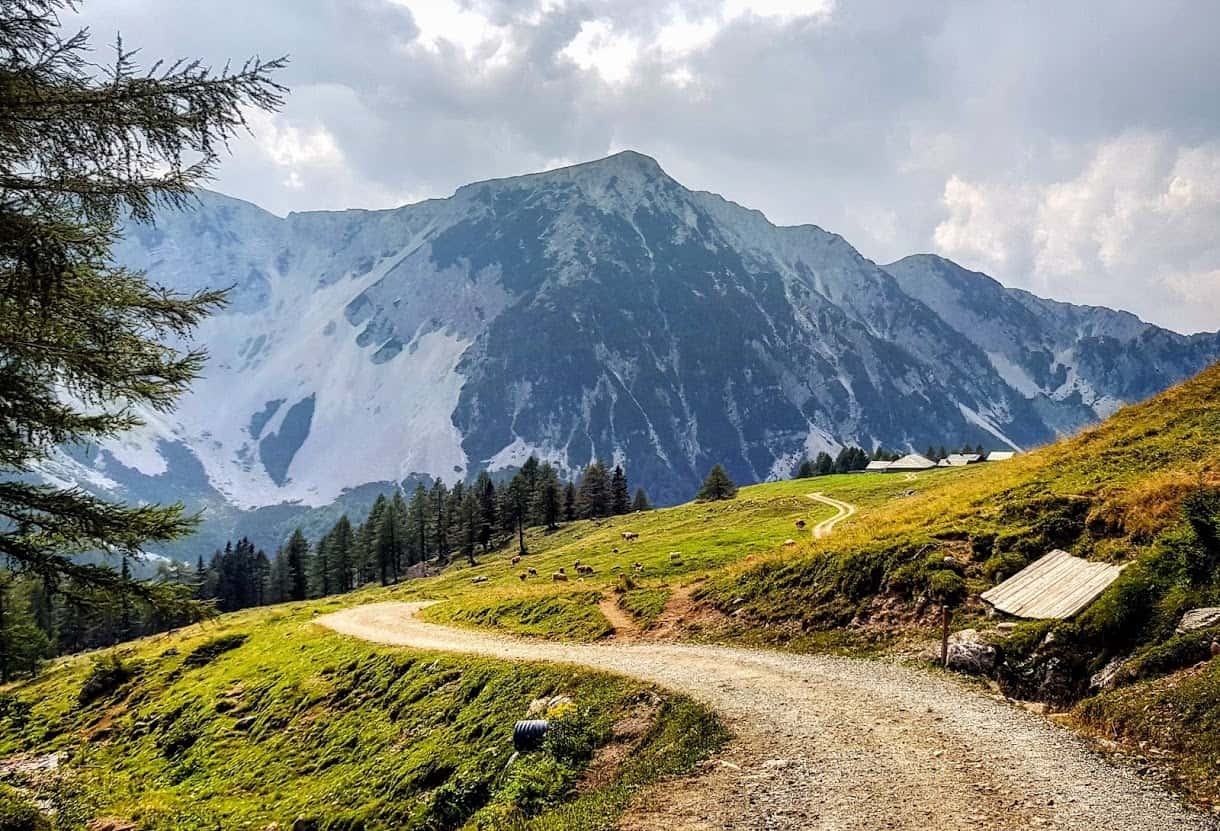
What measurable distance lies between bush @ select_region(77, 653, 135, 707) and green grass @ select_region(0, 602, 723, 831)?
0.50ft

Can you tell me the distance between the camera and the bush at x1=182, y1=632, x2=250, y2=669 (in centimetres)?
4484

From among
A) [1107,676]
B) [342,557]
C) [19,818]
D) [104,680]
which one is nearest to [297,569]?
[342,557]

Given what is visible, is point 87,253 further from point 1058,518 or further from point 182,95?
point 1058,518

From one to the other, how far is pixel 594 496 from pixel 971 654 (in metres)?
110

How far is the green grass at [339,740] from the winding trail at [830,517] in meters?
25.9

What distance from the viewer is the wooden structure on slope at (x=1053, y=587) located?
17906 mm

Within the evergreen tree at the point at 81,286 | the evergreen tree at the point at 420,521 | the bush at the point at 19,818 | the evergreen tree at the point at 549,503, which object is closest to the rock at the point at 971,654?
the evergreen tree at the point at 81,286

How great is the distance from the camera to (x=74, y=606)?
13.6 metres

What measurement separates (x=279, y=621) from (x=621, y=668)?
4482 centimetres

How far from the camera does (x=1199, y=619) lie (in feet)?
47.1

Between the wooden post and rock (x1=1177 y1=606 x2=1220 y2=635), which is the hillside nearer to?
rock (x1=1177 y1=606 x2=1220 y2=635)

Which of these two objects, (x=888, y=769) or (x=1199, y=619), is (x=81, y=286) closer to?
(x=888, y=769)

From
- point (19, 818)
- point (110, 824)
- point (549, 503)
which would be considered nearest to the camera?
point (19, 818)

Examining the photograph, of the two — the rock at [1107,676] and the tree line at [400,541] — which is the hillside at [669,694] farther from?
the tree line at [400,541]
